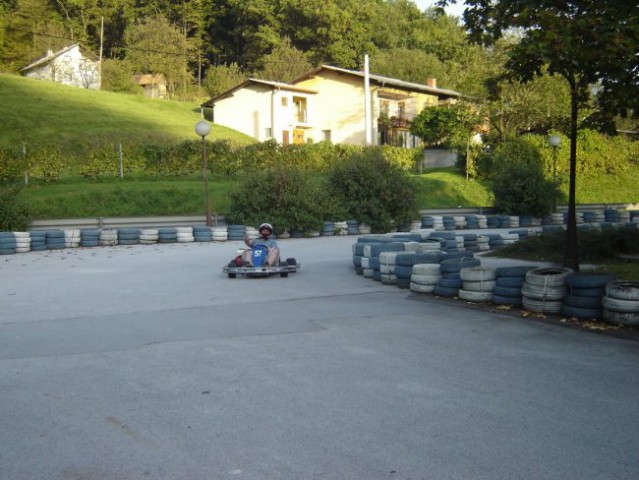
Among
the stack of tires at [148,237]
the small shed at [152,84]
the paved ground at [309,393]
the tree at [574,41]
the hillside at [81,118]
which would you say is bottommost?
the paved ground at [309,393]

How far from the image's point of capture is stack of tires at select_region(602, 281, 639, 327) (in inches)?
267

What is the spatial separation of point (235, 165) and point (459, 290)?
25.9 m

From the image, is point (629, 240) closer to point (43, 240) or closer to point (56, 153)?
point (43, 240)

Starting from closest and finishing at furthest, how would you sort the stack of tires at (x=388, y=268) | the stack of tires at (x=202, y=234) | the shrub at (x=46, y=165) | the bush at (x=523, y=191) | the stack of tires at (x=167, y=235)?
the stack of tires at (x=388, y=268) < the stack of tires at (x=167, y=235) < the stack of tires at (x=202, y=234) < the shrub at (x=46, y=165) < the bush at (x=523, y=191)

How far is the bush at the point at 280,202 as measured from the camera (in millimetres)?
22578

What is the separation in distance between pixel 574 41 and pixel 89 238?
1587cm

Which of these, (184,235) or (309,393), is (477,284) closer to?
(309,393)

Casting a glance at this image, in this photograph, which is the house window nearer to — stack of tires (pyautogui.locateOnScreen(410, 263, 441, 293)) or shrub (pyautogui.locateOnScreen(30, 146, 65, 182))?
shrub (pyautogui.locateOnScreen(30, 146, 65, 182))

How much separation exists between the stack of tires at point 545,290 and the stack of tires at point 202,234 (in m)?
14.5

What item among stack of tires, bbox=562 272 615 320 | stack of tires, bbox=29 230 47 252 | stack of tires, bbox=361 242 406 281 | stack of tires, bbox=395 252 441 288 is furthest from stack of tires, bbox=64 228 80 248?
stack of tires, bbox=562 272 615 320

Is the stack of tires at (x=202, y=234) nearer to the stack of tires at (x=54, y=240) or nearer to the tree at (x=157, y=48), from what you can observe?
the stack of tires at (x=54, y=240)

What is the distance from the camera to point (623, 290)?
22.7 ft

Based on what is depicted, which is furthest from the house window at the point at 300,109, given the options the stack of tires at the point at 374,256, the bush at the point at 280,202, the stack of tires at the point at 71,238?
the stack of tires at the point at 374,256


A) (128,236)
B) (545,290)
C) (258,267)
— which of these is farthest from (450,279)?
(128,236)
